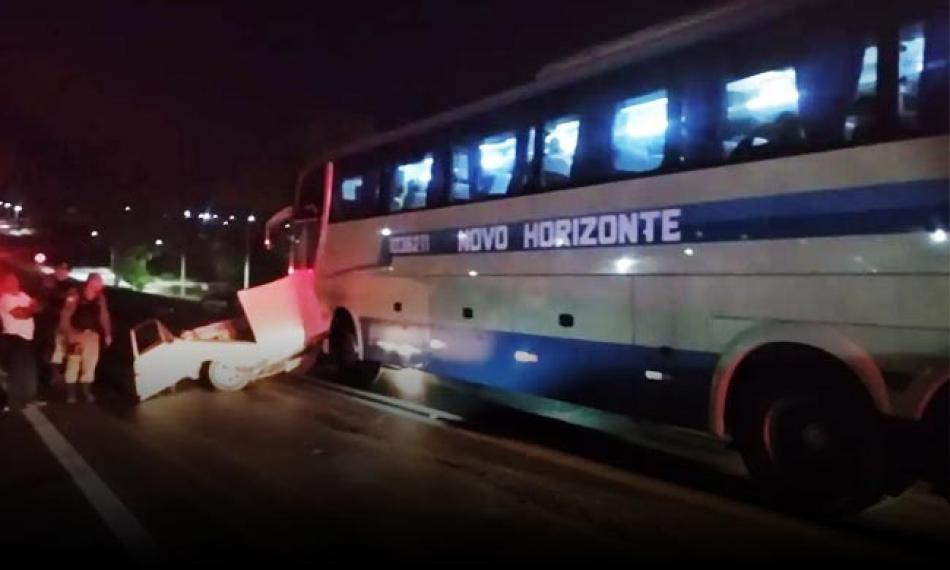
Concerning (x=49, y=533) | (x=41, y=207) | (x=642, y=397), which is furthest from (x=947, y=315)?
(x=41, y=207)

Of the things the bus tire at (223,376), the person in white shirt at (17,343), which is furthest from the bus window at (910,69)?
the person in white shirt at (17,343)

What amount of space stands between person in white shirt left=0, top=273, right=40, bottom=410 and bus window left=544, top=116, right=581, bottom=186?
247 inches

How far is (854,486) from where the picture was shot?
6.53 metres

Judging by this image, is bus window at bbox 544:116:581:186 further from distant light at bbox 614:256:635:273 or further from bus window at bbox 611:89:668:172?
distant light at bbox 614:256:635:273

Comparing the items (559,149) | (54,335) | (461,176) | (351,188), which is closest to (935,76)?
(559,149)

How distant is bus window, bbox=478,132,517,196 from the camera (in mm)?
9734

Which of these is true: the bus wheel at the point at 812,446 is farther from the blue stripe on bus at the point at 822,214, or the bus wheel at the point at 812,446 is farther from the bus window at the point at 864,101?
the bus window at the point at 864,101

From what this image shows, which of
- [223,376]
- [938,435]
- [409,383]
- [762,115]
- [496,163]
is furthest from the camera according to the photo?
[409,383]

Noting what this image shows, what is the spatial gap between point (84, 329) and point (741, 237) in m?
8.18

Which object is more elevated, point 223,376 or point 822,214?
point 822,214

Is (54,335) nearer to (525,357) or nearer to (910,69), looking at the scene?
(525,357)

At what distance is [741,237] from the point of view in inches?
277

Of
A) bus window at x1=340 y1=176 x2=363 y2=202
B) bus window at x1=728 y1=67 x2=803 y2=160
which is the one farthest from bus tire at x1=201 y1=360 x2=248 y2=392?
bus window at x1=728 y1=67 x2=803 y2=160

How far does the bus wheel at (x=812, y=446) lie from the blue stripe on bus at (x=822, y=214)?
1.05m
